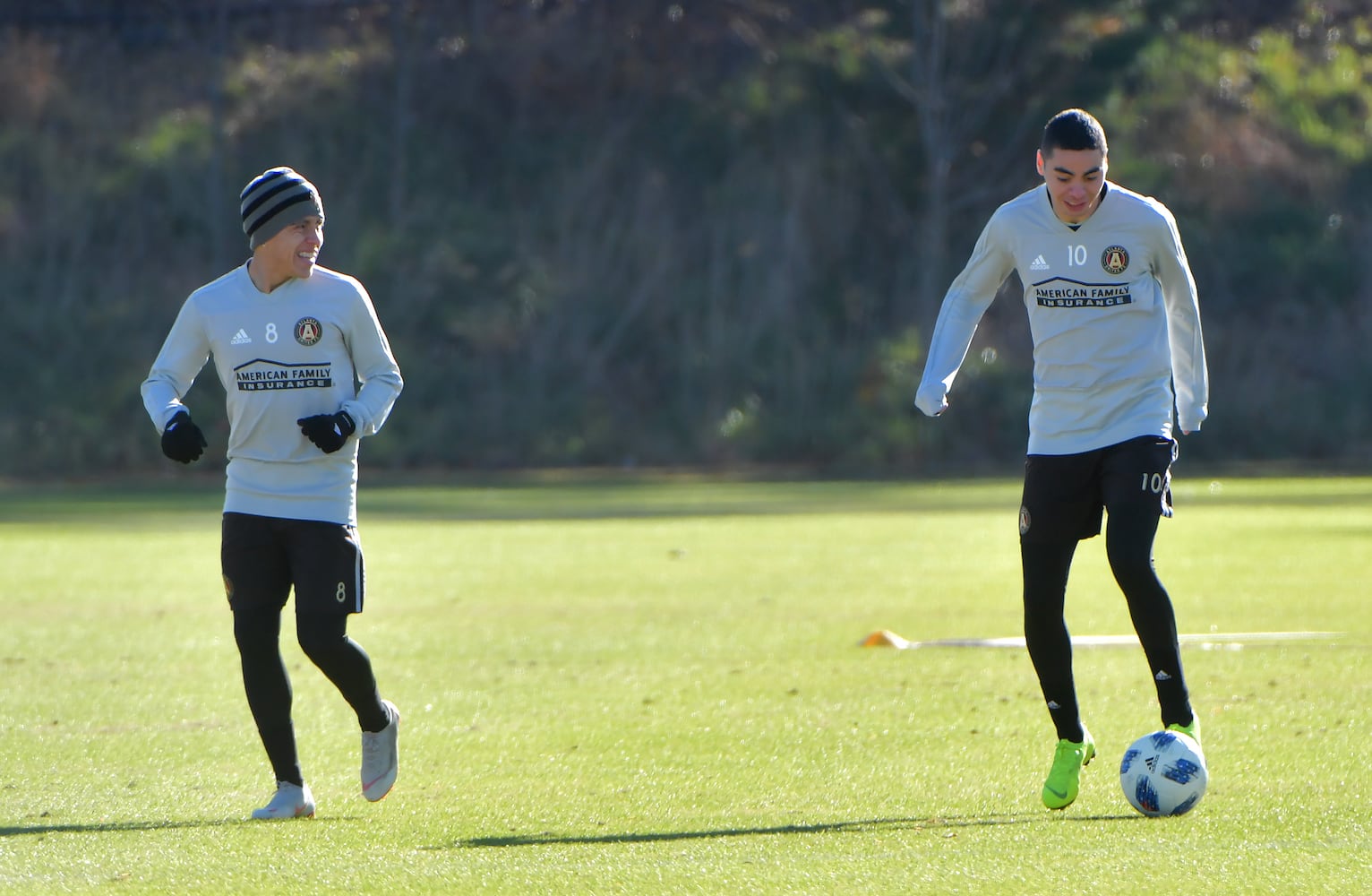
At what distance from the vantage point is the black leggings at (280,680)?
5.98m

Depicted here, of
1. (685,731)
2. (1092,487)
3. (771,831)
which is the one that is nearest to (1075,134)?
(1092,487)

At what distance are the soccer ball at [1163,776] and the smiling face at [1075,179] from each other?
155 cm

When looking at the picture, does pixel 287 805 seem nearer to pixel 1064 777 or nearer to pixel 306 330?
pixel 306 330

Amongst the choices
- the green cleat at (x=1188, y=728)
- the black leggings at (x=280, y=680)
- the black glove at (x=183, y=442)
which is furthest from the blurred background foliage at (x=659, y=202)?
the green cleat at (x=1188, y=728)

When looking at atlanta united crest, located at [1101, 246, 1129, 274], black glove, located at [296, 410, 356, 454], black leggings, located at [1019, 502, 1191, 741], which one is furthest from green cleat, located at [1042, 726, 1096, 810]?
black glove, located at [296, 410, 356, 454]

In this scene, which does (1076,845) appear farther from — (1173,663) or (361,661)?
(361,661)

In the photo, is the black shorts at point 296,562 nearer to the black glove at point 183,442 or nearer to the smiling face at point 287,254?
the black glove at point 183,442

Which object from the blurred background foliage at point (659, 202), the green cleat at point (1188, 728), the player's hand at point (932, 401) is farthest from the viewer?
the blurred background foliage at point (659, 202)

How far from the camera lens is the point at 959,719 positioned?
7684 millimetres

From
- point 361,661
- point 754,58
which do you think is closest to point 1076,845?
point 361,661

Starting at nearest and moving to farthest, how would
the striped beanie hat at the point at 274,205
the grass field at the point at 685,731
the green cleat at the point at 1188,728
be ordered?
the grass field at the point at 685,731 < the green cleat at the point at 1188,728 < the striped beanie hat at the point at 274,205

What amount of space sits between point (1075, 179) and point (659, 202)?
115ft

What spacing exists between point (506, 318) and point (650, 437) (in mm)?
3770

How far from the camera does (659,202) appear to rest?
4059 centimetres
